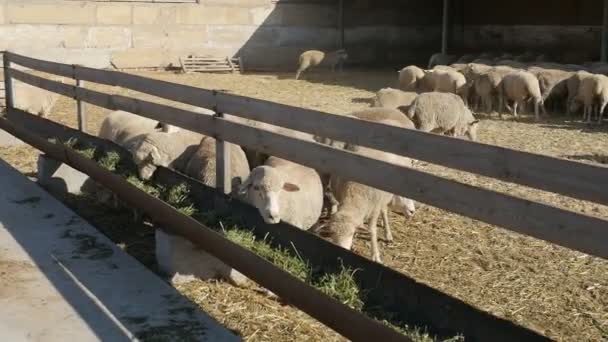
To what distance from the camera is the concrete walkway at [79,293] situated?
4.14m

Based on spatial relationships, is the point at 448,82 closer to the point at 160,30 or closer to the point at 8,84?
the point at 8,84

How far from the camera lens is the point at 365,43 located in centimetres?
2805

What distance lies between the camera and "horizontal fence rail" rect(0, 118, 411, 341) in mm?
3383

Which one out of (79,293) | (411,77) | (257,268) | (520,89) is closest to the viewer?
(257,268)

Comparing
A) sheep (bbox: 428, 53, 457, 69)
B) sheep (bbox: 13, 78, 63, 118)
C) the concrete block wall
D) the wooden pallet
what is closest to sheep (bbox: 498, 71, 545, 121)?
sheep (bbox: 428, 53, 457, 69)

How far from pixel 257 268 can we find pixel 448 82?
41.0ft

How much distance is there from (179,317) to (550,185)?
2219 mm

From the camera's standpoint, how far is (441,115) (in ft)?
33.8

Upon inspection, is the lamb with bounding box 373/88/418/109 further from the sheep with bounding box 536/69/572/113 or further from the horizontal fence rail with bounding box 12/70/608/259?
the horizontal fence rail with bounding box 12/70/608/259

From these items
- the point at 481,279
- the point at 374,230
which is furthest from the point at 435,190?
the point at 374,230

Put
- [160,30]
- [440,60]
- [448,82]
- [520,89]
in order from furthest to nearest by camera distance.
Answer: [160,30], [440,60], [448,82], [520,89]

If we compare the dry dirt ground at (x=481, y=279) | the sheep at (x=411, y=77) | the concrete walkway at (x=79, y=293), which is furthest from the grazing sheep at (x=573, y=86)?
the concrete walkway at (x=79, y=293)

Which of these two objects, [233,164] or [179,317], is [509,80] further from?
[179,317]

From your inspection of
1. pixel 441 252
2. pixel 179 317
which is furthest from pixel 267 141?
pixel 441 252
